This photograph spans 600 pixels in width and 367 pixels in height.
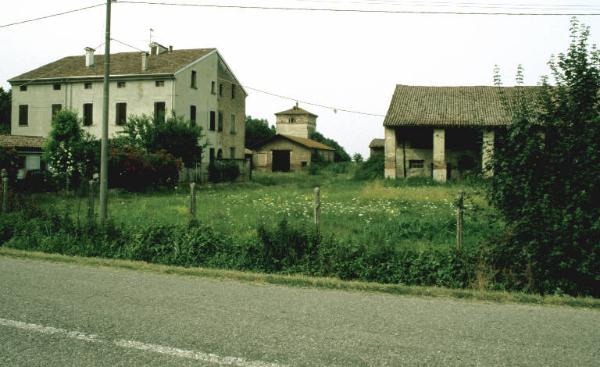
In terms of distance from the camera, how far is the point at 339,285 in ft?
26.4

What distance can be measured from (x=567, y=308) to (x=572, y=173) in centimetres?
196

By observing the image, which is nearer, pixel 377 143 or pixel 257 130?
pixel 377 143

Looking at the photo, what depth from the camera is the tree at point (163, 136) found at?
3362 centimetres

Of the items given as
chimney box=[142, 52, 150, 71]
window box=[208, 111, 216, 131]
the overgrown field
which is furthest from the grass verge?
window box=[208, 111, 216, 131]

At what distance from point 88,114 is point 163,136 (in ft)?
44.4

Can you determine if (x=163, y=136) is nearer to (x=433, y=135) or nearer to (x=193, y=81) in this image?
(x=193, y=81)

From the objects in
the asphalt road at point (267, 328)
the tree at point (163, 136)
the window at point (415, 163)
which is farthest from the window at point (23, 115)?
the asphalt road at point (267, 328)

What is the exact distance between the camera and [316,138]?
101 metres

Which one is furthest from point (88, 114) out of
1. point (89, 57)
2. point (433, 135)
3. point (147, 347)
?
point (147, 347)

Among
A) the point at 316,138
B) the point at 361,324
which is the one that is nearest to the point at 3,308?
the point at 361,324

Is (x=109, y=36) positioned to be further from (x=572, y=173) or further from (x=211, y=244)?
(x=572, y=173)

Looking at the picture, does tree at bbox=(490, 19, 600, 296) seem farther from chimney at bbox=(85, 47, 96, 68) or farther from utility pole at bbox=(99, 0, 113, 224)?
chimney at bbox=(85, 47, 96, 68)

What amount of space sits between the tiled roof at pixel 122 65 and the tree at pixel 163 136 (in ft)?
25.4

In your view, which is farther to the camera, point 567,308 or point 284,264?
point 284,264
